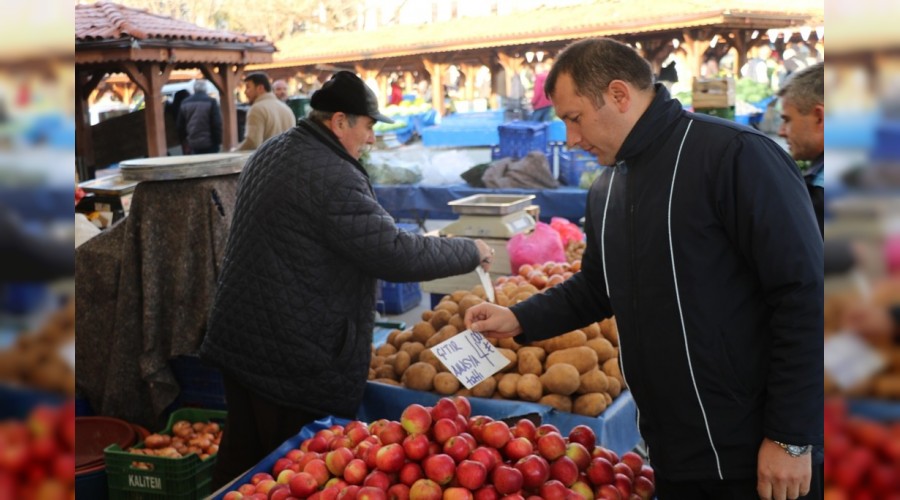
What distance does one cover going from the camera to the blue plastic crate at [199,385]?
393 centimetres

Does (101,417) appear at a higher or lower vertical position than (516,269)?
lower

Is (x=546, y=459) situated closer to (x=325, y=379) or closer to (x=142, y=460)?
(x=325, y=379)

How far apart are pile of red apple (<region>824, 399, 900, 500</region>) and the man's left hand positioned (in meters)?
1.22

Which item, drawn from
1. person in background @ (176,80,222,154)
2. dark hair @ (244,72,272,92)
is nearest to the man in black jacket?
dark hair @ (244,72,272,92)

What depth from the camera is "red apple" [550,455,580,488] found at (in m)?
1.90

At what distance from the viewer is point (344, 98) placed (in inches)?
104

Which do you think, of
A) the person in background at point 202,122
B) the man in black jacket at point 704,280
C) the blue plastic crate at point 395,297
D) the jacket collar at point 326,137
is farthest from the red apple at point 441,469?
the person in background at point 202,122

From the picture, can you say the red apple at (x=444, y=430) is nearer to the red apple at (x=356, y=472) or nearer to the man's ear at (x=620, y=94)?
the red apple at (x=356, y=472)

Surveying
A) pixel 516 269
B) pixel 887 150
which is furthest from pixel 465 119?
pixel 887 150

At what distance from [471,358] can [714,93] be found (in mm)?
5045

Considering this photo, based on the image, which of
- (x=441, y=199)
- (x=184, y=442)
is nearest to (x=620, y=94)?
(x=184, y=442)

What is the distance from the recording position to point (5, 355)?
1.26 feet

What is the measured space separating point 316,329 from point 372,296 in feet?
0.81

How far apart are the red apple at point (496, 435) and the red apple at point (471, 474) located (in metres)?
0.12
